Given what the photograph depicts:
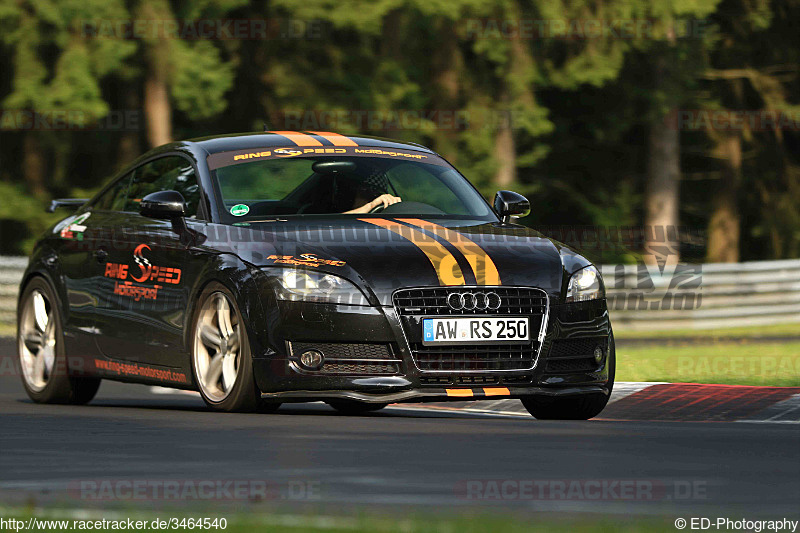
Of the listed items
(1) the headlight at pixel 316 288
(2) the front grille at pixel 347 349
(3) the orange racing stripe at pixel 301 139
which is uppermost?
(3) the orange racing stripe at pixel 301 139

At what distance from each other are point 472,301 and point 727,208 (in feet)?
90.1

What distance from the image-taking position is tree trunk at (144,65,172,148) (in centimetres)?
2588

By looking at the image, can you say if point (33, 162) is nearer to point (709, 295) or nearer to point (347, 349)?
point (709, 295)

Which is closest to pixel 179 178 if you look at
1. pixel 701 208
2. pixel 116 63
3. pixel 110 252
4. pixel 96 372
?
pixel 110 252

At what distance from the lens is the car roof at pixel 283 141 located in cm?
1111

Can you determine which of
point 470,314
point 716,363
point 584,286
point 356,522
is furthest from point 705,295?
point 356,522

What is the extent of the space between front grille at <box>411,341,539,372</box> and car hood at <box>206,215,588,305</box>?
35 centimetres

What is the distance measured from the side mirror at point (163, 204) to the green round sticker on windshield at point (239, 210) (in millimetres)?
302

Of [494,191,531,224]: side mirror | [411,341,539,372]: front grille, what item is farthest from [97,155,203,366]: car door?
[494,191,531,224]: side mirror

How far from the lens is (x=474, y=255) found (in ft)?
31.6

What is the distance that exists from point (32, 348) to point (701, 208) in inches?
1075

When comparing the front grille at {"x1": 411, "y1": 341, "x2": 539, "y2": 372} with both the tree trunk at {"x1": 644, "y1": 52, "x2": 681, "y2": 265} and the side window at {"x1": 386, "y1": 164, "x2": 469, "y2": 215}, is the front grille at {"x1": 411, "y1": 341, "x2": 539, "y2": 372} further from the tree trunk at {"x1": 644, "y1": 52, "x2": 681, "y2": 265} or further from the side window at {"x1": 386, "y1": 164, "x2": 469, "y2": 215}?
the tree trunk at {"x1": 644, "y1": 52, "x2": 681, "y2": 265}
